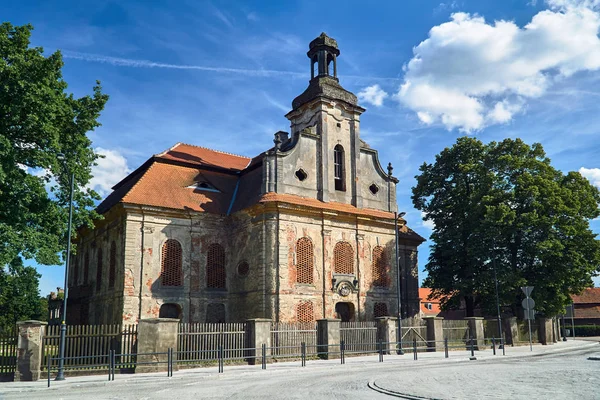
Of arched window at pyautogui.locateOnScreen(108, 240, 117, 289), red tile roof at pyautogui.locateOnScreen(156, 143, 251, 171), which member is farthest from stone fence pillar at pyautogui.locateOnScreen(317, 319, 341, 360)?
red tile roof at pyautogui.locateOnScreen(156, 143, 251, 171)

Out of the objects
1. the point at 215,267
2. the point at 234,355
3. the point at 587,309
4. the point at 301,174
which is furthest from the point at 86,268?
the point at 587,309

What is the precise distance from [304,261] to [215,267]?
5.69 meters

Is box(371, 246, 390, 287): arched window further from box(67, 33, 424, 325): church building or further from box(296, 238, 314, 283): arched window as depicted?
box(296, 238, 314, 283): arched window

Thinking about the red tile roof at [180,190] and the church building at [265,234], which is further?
the red tile roof at [180,190]

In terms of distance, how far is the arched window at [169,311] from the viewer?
3156cm

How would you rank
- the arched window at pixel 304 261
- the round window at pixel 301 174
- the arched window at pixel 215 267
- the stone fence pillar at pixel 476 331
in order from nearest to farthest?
the arched window at pixel 304 261
the stone fence pillar at pixel 476 331
the arched window at pixel 215 267
the round window at pixel 301 174

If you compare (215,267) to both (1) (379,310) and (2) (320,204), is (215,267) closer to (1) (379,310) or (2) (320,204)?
(2) (320,204)

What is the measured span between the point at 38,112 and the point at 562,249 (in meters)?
31.7

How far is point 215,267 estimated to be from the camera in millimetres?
33906

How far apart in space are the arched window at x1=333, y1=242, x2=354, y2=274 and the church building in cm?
7

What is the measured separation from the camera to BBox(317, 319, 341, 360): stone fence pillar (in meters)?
26.6

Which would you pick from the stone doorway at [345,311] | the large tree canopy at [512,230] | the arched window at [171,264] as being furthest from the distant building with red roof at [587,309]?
the arched window at [171,264]

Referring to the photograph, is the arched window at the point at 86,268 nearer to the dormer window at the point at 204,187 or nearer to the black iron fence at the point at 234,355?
the dormer window at the point at 204,187

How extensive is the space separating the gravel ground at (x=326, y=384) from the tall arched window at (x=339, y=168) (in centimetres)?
1631
